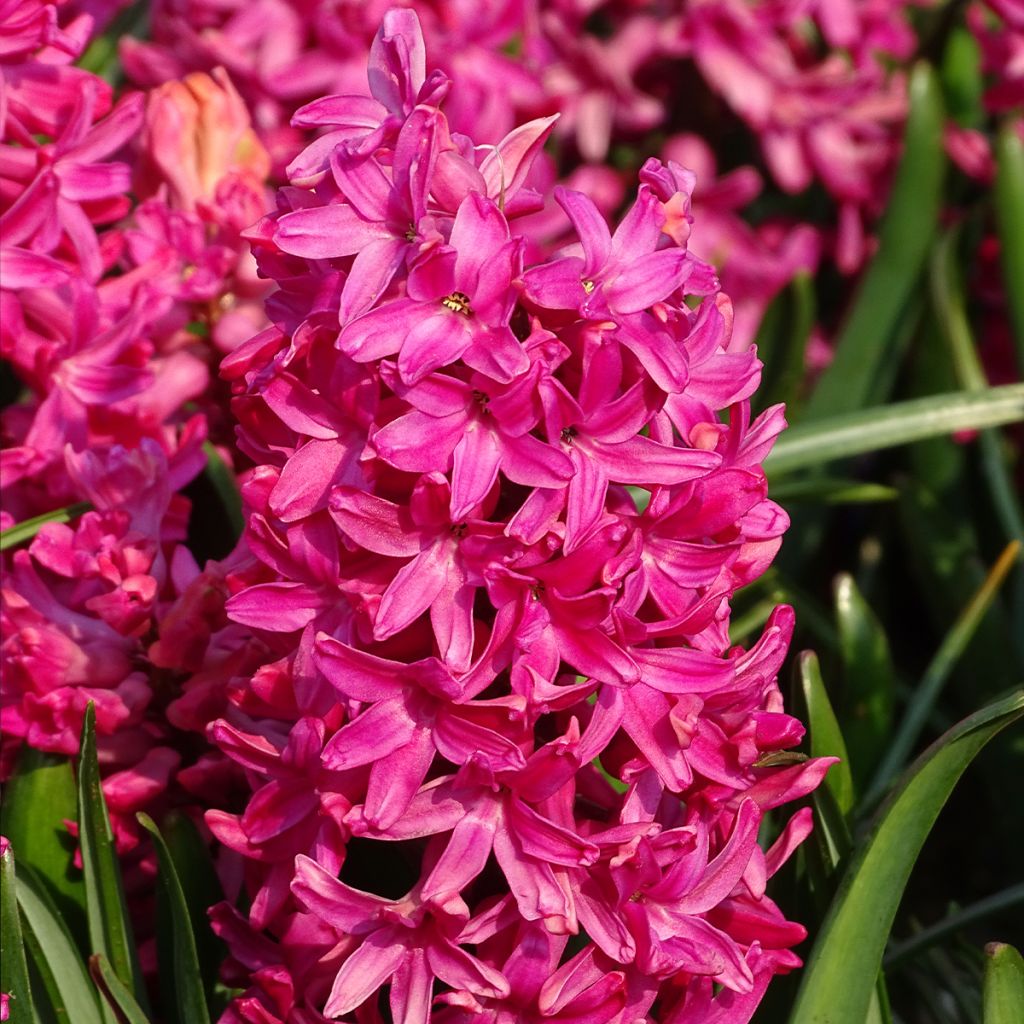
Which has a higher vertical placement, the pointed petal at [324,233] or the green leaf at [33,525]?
the pointed petal at [324,233]

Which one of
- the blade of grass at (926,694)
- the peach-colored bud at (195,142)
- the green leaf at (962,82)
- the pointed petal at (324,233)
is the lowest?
the blade of grass at (926,694)

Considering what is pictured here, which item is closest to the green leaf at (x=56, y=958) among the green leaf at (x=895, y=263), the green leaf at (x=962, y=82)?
the green leaf at (x=895, y=263)

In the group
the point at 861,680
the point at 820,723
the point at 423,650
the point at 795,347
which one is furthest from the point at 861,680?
the point at 423,650

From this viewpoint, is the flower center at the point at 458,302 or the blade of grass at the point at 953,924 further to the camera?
the blade of grass at the point at 953,924

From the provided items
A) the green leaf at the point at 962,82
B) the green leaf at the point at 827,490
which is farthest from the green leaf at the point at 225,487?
the green leaf at the point at 962,82

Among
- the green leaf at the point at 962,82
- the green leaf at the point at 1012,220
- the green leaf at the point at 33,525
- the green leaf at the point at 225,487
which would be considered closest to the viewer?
the green leaf at the point at 33,525

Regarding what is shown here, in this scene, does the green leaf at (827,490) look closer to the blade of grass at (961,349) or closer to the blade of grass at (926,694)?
the blade of grass at (926,694)

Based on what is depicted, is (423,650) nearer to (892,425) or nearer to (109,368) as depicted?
(109,368)

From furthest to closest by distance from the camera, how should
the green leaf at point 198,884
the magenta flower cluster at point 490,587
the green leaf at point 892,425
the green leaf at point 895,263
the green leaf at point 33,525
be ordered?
the green leaf at point 895,263, the green leaf at point 892,425, the green leaf at point 33,525, the green leaf at point 198,884, the magenta flower cluster at point 490,587

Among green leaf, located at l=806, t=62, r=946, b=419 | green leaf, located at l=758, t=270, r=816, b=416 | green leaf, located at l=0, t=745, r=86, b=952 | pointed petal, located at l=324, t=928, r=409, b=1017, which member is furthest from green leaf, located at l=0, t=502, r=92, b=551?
green leaf, located at l=806, t=62, r=946, b=419
